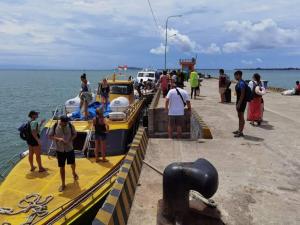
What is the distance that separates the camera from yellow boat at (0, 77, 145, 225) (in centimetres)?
677

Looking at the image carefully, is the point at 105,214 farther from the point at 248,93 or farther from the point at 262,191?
the point at 248,93

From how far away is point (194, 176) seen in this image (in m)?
4.15

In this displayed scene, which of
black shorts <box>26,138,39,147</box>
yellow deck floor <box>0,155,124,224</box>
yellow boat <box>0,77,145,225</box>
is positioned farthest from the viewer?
black shorts <box>26,138,39,147</box>

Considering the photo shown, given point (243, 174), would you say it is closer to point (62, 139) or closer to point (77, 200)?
point (77, 200)

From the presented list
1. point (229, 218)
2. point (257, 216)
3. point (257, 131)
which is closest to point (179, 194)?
point (229, 218)

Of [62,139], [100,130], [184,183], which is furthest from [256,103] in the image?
[184,183]

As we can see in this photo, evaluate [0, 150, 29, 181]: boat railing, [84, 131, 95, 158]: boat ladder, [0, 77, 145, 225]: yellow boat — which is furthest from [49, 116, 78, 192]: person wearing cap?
[0, 150, 29, 181]: boat railing

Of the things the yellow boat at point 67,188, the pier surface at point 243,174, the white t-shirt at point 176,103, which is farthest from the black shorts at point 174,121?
the yellow boat at point 67,188

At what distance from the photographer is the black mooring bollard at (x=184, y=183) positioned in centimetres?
410

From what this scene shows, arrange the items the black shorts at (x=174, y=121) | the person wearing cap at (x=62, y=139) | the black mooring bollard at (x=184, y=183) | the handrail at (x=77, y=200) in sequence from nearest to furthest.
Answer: the black mooring bollard at (x=184, y=183)
the handrail at (x=77, y=200)
the person wearing cap at (x=62, y=139)
the black shorts at (x=174, y=121)

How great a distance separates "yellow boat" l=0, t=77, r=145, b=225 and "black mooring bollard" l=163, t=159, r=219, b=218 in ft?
10.5

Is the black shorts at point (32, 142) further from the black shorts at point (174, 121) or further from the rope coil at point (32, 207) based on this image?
the black shorts at point (174, 121)

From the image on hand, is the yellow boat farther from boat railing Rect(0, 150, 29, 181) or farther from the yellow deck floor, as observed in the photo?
boat railing Rect(0, 150, 29, 181)

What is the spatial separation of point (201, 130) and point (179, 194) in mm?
5118
